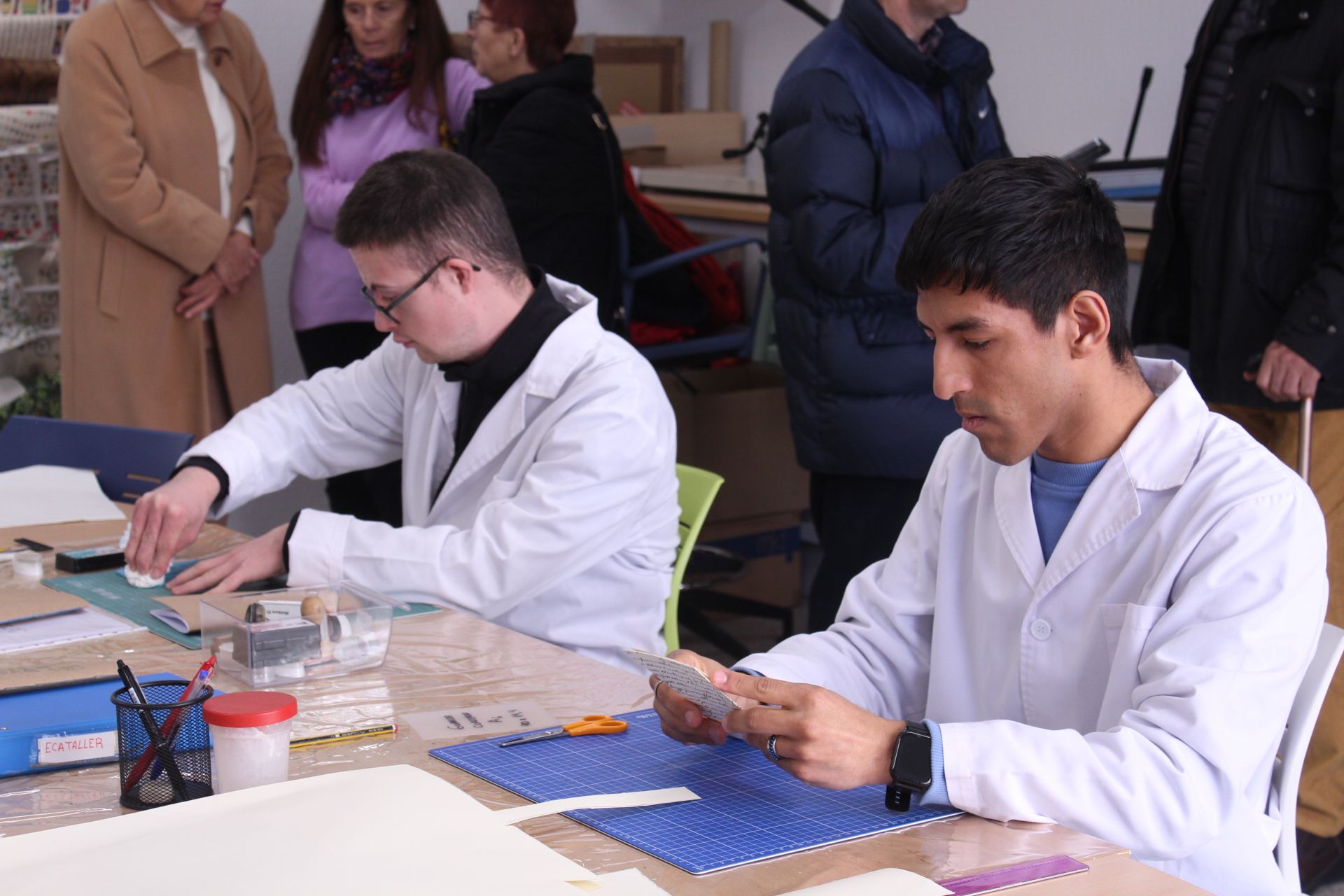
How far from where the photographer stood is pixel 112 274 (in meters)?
3.25

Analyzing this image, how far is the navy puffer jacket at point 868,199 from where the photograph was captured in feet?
8.54

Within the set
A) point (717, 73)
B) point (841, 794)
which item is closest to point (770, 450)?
point (717, 73)

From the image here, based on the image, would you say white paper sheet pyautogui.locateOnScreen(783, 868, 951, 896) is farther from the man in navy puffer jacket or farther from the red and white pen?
the man in navy puffer jacket

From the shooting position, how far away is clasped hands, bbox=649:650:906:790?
1.16m

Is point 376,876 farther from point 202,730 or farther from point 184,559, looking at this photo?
point 184,559

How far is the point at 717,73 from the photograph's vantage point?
503 centimetres

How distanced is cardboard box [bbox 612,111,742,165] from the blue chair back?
94.3 inches

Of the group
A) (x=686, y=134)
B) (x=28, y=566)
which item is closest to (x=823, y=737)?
(x=28, y=566)

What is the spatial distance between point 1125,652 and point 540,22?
217 cm

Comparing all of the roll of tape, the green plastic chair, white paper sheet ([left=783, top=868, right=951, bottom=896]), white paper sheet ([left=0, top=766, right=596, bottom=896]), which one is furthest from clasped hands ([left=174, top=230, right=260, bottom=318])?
white paper sheet ([left=783, top=868, right=951, bottom=896])

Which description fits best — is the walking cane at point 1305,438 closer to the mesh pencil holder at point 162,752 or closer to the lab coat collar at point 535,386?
the lab coat collar at point 535,386

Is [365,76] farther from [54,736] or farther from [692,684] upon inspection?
[692,684]

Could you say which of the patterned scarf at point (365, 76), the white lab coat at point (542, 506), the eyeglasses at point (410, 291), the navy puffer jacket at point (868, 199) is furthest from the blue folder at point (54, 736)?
the patterned scarf at point (365, 76)

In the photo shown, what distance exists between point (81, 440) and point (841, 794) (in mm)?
1872
